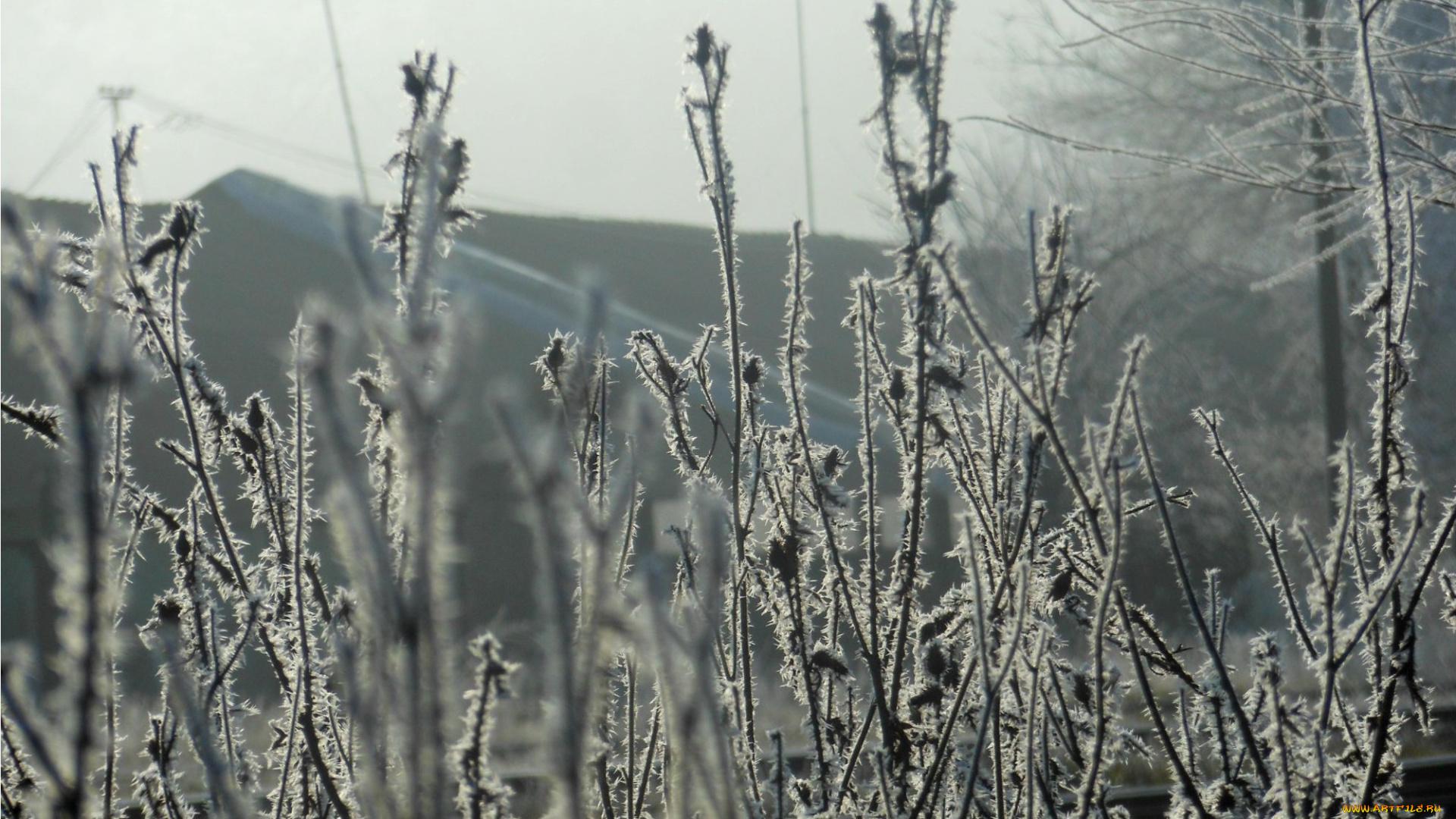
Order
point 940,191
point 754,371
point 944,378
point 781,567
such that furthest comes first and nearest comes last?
1. point 754,371
2. point 781,567
3. point 944,378
4. point 940,191

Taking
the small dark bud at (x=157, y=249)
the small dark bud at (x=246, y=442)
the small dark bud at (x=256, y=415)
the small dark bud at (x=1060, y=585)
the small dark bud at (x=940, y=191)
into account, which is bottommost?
the small dark bud at (x=1060, y=585)

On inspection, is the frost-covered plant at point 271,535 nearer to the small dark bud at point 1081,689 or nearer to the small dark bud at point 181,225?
the small dark bud at point 181,225

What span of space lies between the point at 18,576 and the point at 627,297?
10982 mm

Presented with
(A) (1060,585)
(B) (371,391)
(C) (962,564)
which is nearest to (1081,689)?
(A) (1060,585)

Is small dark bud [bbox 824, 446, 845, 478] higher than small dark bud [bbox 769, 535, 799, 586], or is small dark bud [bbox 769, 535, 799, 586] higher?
small dark bud [bbox 824, 446, 845, 478]

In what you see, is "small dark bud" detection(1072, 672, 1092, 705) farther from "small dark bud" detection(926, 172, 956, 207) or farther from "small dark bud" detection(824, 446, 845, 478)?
"small dark bud" detection(926, 172, 956, 207)

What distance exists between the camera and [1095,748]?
1247 mm

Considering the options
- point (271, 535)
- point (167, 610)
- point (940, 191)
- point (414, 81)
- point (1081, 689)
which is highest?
point (414, 81)

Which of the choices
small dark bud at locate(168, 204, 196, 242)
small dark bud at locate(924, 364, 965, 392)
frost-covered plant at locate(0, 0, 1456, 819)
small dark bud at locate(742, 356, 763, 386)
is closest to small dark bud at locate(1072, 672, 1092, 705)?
frost-covered plant at locate(0, 0, 1456, 819)

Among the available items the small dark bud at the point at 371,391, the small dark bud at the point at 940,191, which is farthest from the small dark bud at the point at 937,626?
the small dark bud at the point at 371,391

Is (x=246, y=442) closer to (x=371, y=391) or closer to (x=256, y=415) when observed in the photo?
(x=256, y=415)

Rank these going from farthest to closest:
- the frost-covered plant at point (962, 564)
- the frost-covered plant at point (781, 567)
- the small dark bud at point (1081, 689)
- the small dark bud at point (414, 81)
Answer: the small dark bud at point (1081, 689), the small dark bud at point (414, 81), the frost-covered plant at point (962, 564), the frost-covered plant at point (781, 567)

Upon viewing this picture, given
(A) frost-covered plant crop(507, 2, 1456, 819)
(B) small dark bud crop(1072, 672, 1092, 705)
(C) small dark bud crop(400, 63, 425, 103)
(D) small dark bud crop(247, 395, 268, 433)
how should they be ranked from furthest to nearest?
(B) small dark bud crop(1072, 672, 1092, 705)
(D) small dark bud crop(247, 395, 268, 433)
(C) small dark bud crop(400, 63, 425, 103)
(A) frost-covered plant crop(507, 2, 1456, 819)

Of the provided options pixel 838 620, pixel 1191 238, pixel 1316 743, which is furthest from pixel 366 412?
pixel 1191 238
